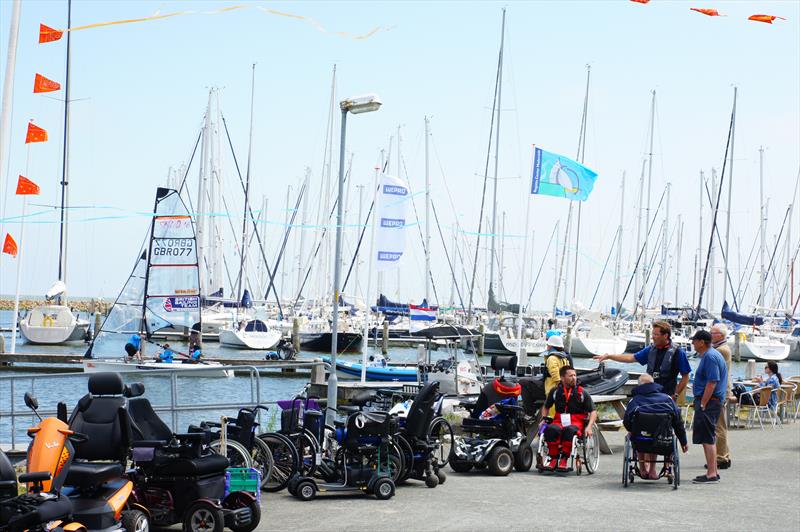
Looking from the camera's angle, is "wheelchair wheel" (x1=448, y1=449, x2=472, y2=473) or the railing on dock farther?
"wheelchair wheel" (x1=448, y1=449, x2=472, y2=473)

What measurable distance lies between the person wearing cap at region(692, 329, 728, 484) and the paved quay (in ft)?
0.95

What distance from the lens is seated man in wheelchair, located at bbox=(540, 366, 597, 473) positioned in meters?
13.6

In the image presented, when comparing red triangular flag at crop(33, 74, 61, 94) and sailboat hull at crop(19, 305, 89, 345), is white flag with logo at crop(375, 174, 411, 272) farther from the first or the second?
sailboat hull at crop(19, 305, 89, 345)

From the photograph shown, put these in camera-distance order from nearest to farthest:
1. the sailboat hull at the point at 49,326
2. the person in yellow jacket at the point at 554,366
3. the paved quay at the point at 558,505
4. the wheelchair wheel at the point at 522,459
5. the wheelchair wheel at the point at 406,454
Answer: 1. the paved quay at the point at 558,505
2. the wheelchair wheel at the point at 406,454
3. the wheelchair wheel at the point at 522,459
4. the person in yellow jacket at the point at 554,366
5. the sailboat hull at the point at 49,326

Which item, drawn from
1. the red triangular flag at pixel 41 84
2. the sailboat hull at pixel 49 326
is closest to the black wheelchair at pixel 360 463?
the red triangular flag at pixel 41 84

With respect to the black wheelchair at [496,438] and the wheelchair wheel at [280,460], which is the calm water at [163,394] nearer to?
the wheelchair wheel at [280,460]

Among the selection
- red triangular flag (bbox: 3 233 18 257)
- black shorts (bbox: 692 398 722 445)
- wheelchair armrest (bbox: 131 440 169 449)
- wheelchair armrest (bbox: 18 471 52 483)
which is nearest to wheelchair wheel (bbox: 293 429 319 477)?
wheelchair armrest (bbox: 131 440 169 449)

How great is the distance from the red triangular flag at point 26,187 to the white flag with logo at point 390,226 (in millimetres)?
10171

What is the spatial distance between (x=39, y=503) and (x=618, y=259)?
6502 centimetres

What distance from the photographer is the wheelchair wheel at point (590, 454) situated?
1357 cm

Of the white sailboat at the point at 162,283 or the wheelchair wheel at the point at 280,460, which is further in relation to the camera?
the white sailboat at the point at 162,283

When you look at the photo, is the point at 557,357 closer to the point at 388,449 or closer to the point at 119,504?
the point at 388,449

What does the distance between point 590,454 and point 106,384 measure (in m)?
6.98

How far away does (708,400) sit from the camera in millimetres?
13094
